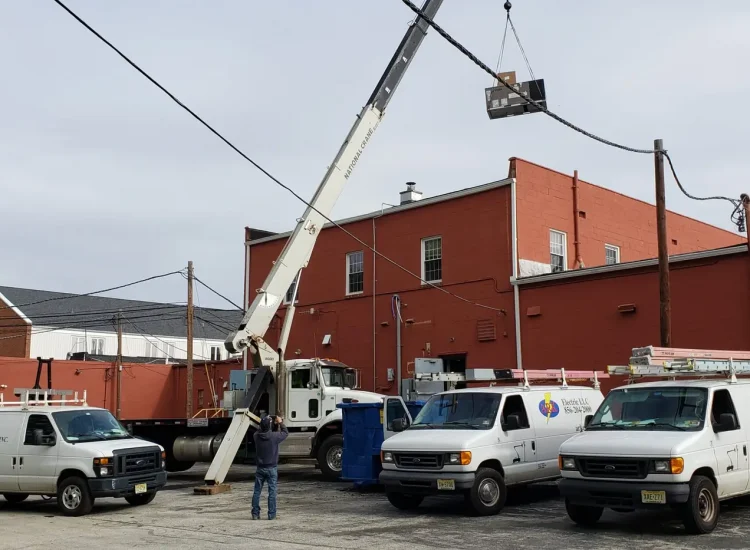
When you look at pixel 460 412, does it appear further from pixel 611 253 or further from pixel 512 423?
pixel 611 253

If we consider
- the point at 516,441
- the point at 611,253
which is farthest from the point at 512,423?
the point at 611,253

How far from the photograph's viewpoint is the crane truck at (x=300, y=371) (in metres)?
17.4

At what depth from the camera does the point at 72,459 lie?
14.1 metres

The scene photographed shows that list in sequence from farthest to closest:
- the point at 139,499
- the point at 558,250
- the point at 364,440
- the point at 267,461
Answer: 1. the point at 558,250
2. the point at 364,440
3. the point at 139,499
4. the point at 267,461

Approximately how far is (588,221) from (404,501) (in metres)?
15.5

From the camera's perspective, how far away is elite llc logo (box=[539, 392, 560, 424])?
552 inches

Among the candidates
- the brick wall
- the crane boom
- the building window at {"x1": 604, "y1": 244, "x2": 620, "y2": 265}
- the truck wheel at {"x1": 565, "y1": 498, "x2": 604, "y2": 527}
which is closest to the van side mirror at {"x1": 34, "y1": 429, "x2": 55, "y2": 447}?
the crane boom

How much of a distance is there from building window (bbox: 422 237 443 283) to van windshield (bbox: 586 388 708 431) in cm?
1374

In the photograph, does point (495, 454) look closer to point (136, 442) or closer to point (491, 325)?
point (136, 442)

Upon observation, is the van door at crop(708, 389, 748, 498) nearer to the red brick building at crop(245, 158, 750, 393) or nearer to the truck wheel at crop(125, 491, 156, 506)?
the red brick building at crop(245, 158, 750, 393)

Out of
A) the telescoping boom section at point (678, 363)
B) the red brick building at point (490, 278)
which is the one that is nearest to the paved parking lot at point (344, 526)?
the telescoping boom section at point (678, 363)

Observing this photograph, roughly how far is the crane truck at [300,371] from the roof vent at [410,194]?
8.79 m

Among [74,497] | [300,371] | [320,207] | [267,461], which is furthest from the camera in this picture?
[300,371]

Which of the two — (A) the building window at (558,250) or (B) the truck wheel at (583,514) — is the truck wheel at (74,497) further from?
(A) the building window at (558,250)
